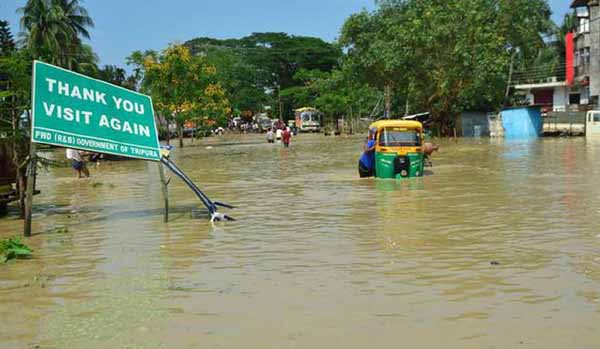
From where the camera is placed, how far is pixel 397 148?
20531 mm

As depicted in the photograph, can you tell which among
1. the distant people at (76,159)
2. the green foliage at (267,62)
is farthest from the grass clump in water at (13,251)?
the green foliage at (267,62)

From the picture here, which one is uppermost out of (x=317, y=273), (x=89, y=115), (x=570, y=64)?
(x=570, y=64)

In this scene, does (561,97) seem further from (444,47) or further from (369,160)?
(369,160)

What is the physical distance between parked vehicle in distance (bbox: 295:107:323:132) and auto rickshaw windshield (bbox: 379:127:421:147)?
66.7 metres

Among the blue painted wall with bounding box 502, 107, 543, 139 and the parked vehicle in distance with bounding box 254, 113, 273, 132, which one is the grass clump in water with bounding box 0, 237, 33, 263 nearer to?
the blue painted wall with bounding box 502, 107, 543, 139

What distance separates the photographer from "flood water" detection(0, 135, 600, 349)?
20.2 feet

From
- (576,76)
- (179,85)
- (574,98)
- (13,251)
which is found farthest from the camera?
(574,98)

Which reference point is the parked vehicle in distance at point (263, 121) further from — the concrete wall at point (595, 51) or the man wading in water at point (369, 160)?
the man wading in water at point (369, 160)

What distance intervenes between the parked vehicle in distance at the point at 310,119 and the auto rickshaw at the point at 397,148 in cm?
6660

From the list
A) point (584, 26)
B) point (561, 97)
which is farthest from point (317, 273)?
point (561, 97)

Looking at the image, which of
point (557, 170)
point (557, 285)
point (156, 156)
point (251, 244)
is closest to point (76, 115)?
point (156, 156)

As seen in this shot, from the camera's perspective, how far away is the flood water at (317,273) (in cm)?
616

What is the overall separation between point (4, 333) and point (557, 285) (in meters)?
5.09

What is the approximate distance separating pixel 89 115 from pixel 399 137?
10.5m
